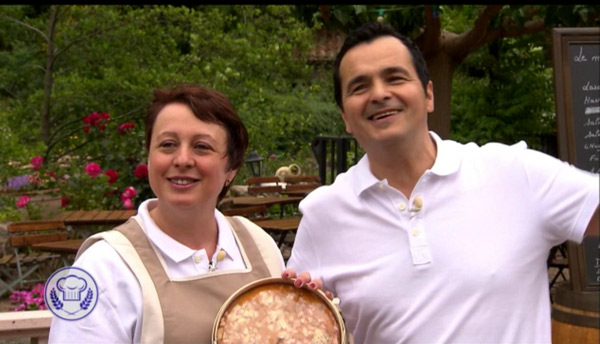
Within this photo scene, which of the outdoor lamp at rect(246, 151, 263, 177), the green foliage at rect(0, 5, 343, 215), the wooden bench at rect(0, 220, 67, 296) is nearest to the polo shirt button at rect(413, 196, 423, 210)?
the wooden bench at rect(0, 220, 67, 296)

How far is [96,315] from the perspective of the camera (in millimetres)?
1683

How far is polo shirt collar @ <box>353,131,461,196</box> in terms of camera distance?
1.87 meters

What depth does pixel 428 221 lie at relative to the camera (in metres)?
1.84

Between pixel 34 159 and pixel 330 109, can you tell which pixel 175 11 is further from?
pixel 330 109

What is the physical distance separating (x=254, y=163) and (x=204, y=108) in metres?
8.26

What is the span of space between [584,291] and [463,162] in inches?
83.7

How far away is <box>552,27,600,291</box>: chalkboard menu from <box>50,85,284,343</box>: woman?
2320 millimetres

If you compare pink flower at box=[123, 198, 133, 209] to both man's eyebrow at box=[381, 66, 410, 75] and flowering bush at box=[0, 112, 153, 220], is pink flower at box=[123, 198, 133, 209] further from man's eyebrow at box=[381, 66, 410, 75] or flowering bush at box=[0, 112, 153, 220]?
man's eyebrow at box=[381, 66, 410, 75]

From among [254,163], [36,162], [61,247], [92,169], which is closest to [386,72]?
[61,247]

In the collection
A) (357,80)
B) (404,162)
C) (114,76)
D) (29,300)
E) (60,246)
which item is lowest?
(29,300)

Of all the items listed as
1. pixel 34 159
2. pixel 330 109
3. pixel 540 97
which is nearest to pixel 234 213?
pixel 34 159

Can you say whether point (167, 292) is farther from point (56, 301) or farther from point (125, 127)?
point (125, 127)

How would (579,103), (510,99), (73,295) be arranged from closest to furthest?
(73,295) < (579,103) < (510,99)

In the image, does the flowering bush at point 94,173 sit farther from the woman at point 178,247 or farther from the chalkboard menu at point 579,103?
the woman at point 178,247
